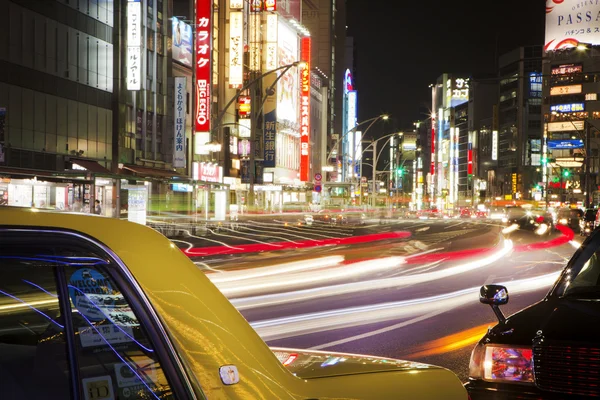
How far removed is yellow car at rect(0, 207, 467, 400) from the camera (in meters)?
2.11

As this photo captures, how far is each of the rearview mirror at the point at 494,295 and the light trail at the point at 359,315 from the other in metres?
5.36

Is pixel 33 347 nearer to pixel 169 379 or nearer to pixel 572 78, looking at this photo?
pixel 169 379

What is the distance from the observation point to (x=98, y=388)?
2.15 meters

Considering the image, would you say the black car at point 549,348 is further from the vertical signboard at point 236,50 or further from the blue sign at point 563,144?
the blue sign at point 563,144

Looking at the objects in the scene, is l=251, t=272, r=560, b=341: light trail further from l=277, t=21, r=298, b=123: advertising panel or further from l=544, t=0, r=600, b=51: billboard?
l=277, t=21, r=298, b=123: advertising panel

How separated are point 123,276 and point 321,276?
678 inches

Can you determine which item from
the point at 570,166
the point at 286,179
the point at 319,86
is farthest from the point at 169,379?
the point at 570,166

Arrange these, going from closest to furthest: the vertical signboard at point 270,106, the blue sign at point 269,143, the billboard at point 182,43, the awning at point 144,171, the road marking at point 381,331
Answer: the road marking at point 381,331
the awning at point 144,171
the billboard at point 182,43
the vertical signboard at point 270,106
the blue sign at point 269,143

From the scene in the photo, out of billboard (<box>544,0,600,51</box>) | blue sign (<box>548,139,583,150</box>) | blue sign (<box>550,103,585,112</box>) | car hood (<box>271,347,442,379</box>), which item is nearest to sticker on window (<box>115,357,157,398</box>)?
car hood (<box>271,347,442,379</box>)

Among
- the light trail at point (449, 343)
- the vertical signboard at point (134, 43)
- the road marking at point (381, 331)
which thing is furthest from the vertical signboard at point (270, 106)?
the light trail at point (449, 343)

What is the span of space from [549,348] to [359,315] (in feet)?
27.4

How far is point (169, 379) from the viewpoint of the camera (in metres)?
2.21

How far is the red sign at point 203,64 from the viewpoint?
56156 millimetres

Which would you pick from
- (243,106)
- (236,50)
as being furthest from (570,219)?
(236,50)
